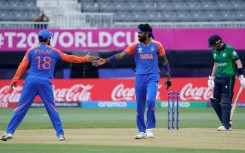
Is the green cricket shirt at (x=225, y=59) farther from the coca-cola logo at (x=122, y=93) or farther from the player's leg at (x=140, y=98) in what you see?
the coca-cola logo at (x=122, y=93)

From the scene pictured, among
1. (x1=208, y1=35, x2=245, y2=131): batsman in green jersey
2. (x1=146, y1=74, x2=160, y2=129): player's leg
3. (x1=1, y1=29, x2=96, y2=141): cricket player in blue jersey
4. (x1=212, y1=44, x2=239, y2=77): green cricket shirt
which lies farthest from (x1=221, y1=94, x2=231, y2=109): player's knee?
(x1=1, y1=29, x2=96, y2=141): cricket player in blue jersey

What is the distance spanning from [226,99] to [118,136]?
318 cm

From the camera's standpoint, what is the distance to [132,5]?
32688 mm

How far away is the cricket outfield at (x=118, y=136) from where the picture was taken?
497 inches

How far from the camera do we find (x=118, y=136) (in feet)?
51.1

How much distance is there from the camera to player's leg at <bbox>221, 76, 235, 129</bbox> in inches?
677

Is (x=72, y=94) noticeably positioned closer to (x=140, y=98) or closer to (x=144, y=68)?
(x=140, y=98)

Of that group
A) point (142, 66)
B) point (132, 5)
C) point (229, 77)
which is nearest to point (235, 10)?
point (132, 5)

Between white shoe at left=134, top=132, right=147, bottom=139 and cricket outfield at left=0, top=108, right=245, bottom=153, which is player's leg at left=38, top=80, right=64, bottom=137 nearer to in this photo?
cricket outfield at left=0, top=108, right=245, bottom=153

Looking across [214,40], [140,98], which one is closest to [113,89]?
[214,40]

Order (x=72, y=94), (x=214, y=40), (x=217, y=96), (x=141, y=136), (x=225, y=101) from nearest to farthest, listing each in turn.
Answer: (x=141, y=136) → (x=214, y=40) → (x=225, y=101) → (x=217, y=96) → (x=72, y=94)

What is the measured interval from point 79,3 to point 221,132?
57.6 ft

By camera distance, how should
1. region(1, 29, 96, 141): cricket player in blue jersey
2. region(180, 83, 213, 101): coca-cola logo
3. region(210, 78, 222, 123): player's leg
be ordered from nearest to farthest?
1. region(1, 29, 96, 141): cricket player in blue jersey
2. region(210, 78, 222, 123): player's leg
3. region(180, 83, 213, 101): coca-cola logo

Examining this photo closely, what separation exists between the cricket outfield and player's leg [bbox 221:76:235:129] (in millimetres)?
360
